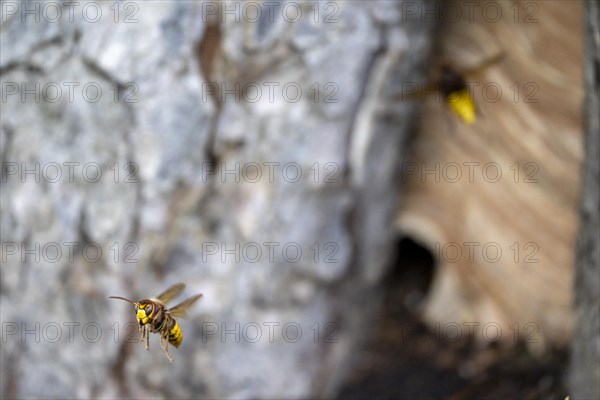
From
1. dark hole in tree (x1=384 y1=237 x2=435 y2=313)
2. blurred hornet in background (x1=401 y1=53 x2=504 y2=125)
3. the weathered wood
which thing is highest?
blurred hornet in background (x1=401 y1=53 x2=504 y2=125)

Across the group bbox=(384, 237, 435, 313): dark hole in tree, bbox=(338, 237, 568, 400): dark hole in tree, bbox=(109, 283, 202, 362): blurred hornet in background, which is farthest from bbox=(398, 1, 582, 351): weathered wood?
bbox=(109, 283, 202, 362): blurred hornet in background

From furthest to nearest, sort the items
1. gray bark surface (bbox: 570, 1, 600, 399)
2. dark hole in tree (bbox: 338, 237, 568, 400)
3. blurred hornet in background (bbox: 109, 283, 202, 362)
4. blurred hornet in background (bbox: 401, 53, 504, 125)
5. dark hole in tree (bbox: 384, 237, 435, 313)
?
dark hole in tree (bbox: 384, 237, 435, 313)
dark hole in tree (bbox: 338, 237, 568, 400)
blurred hornet in background (bbox: 401, 53, 504, 125)
gray bark surface (bbox: 570, 1, 600, 399)
blurred hornet in background (bbox: 109, 283, 202, 362)

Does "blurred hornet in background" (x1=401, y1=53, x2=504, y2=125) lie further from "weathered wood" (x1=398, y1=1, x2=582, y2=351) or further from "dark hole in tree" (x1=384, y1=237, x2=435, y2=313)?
"dark hole in tree" (x1=384, y1=237, x2=435, y2=313)

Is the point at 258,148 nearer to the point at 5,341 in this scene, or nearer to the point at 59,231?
the point at 59,231

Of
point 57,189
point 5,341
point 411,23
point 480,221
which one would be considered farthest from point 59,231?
point 480,221

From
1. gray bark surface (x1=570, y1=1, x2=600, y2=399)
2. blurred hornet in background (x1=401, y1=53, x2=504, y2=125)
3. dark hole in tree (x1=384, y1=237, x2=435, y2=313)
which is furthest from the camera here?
dark hole in tree (x1=384, y1=237, x2=435, y2=313)

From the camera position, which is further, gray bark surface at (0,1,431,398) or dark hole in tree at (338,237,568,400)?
dark hole in tree at (338,237,568,400)

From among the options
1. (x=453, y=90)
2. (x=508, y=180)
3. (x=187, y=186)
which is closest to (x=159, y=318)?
(x=187, y=186)
